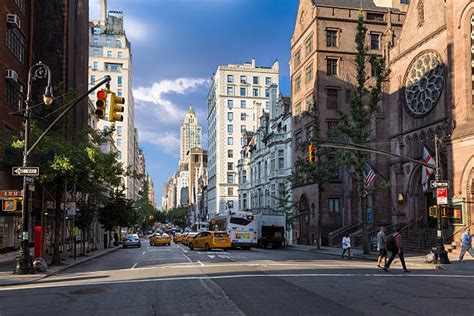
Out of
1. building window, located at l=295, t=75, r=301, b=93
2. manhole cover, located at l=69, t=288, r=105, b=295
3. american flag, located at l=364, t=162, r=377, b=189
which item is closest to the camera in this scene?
manhole cover, located at l=69, t=288, r=105, b=295

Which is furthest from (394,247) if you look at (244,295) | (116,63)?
(116,63)

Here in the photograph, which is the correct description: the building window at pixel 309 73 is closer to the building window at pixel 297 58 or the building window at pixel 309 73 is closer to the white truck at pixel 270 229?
the building window at pixel 297 58

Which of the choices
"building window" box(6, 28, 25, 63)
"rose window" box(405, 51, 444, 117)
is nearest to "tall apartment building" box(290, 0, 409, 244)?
"rose window" box(405, 51, 444, 117)

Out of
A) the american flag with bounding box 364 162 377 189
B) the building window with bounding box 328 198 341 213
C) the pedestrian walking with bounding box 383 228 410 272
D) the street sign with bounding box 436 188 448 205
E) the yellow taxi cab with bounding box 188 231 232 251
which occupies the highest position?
the american flag with bounding box 364 162 377 189

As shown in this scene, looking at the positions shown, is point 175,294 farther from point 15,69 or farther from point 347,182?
point 347,182

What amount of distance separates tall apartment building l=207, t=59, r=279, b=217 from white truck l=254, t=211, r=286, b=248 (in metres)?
61.5

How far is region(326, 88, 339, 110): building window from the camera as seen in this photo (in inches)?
2105

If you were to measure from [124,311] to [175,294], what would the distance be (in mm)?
2413

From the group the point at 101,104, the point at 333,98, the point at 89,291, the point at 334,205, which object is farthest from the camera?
the point at 333,98

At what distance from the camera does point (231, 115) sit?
115188 millimetres

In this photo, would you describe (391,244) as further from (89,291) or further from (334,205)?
(334,205)

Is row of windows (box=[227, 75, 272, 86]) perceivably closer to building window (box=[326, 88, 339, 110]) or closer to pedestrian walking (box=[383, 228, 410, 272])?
building window (box=[326, 88, 339, 110])

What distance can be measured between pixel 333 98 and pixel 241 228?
18.8 metres

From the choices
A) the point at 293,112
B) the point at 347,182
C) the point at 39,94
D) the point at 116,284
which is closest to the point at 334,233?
the point at 347,182
